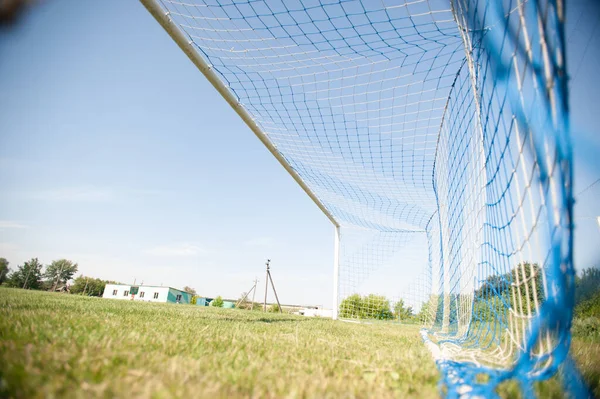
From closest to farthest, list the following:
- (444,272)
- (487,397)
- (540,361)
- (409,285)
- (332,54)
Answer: (487,397), (540,361), (332,54), (444,272), (409,285)

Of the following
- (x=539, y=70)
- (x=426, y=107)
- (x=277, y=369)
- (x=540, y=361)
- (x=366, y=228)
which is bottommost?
(x=277, y=369)

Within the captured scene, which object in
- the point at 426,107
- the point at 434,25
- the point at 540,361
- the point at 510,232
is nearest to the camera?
the point at 540,361

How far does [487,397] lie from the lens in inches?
41.7

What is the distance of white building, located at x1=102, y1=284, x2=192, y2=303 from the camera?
4631 cm

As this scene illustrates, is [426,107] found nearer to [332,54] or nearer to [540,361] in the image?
[332,54]

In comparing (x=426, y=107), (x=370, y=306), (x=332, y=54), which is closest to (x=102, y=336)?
(x=332, y=54)

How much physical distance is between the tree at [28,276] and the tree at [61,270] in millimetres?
7908

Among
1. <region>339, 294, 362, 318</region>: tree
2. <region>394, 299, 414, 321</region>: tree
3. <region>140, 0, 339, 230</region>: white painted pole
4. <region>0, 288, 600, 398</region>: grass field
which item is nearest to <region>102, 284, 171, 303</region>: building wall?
<region>339, 294, 362, 318</region>: tree

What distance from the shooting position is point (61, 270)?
200 ft

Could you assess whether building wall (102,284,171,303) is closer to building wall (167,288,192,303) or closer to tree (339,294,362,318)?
building wall (167,288,192,303)

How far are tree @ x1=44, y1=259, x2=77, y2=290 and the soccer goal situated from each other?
72.2 meters

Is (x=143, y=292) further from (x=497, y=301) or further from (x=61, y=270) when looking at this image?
(x=497, y=301)

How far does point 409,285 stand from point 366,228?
2.06 m

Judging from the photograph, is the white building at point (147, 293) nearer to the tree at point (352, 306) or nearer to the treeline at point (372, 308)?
the tree at point (352, 306)
